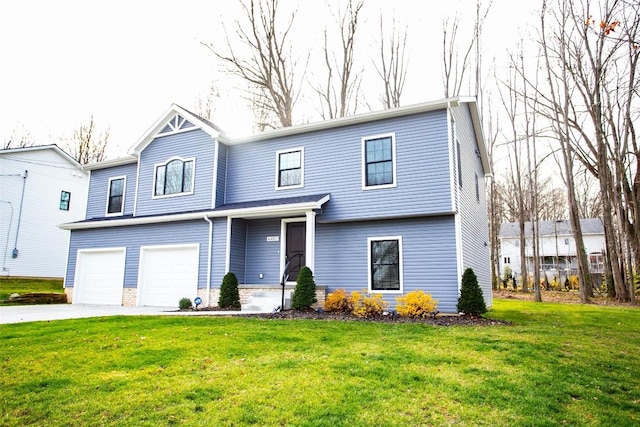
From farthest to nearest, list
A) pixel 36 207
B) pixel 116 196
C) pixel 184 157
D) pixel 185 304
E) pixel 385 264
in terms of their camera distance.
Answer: pixel 36 207, pixel 116 196, pixel 184 157, pixel 185 304, pixel 385 264

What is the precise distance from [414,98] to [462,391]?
19511mm

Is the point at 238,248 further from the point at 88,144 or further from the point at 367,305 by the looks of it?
the point at 88,144

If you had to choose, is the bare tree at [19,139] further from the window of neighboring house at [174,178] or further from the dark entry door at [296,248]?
the dark entry door at [296,248]

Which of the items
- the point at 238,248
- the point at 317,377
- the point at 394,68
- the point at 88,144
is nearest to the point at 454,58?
the point at 394,68

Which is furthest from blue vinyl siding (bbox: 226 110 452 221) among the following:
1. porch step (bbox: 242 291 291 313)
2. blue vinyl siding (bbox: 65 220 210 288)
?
porch step (bbox: 242 291 291 313)

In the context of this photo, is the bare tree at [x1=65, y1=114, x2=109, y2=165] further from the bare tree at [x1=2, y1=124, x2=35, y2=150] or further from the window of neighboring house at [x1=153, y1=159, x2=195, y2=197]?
the window of neighboring house at [x1=153, y1=159, x2=195, y2=197]

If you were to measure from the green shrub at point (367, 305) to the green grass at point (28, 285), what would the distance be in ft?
49.8

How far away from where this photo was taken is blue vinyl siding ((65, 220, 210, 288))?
42.4 ft

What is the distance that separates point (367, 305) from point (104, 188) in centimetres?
1262

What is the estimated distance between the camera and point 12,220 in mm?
20375

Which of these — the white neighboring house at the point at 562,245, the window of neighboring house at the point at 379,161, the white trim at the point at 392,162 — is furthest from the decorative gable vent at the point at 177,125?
the white neighboring house at the point at 562,245

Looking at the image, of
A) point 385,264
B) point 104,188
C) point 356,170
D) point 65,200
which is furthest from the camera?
point 65,200

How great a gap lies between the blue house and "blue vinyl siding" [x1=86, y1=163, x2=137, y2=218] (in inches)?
3.3

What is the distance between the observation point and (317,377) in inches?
183
